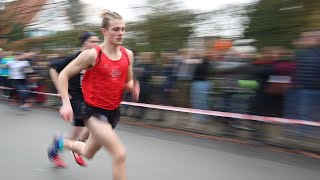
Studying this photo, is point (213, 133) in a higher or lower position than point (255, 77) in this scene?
lower

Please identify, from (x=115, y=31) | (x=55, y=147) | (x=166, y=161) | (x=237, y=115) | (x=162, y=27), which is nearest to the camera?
(x=115, y=31)

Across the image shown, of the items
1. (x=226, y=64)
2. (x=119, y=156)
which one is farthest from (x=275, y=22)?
(x=119, y=156)

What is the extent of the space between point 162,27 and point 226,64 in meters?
3.12

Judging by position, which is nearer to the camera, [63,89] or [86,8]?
[63,89]

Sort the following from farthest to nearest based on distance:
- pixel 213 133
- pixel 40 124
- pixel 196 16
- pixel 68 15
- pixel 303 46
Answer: pixel 68 15 → pixel 196 16 → pixel 40 124 → pixel 213 133 → pixel 303 46

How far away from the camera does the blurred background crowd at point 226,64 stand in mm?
7004

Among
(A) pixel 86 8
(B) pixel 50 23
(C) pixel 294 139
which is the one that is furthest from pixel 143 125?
(B) pixel 50 23

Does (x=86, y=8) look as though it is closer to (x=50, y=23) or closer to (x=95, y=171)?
(x=50, y=23)

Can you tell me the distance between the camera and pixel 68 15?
18.0 m

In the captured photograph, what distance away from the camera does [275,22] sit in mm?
8570

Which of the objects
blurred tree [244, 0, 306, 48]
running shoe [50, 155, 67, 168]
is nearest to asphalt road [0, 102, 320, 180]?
running shoe [50, 155, 67, 168]

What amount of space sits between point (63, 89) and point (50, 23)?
1620 centimetres

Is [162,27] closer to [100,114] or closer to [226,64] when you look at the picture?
[226,64]

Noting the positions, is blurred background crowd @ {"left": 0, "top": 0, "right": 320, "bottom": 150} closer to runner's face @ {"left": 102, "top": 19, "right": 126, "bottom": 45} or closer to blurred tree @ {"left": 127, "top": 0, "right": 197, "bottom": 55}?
blurred tree @ {"left": 127, "top": 0, "right": 197, "bottom": 55}
